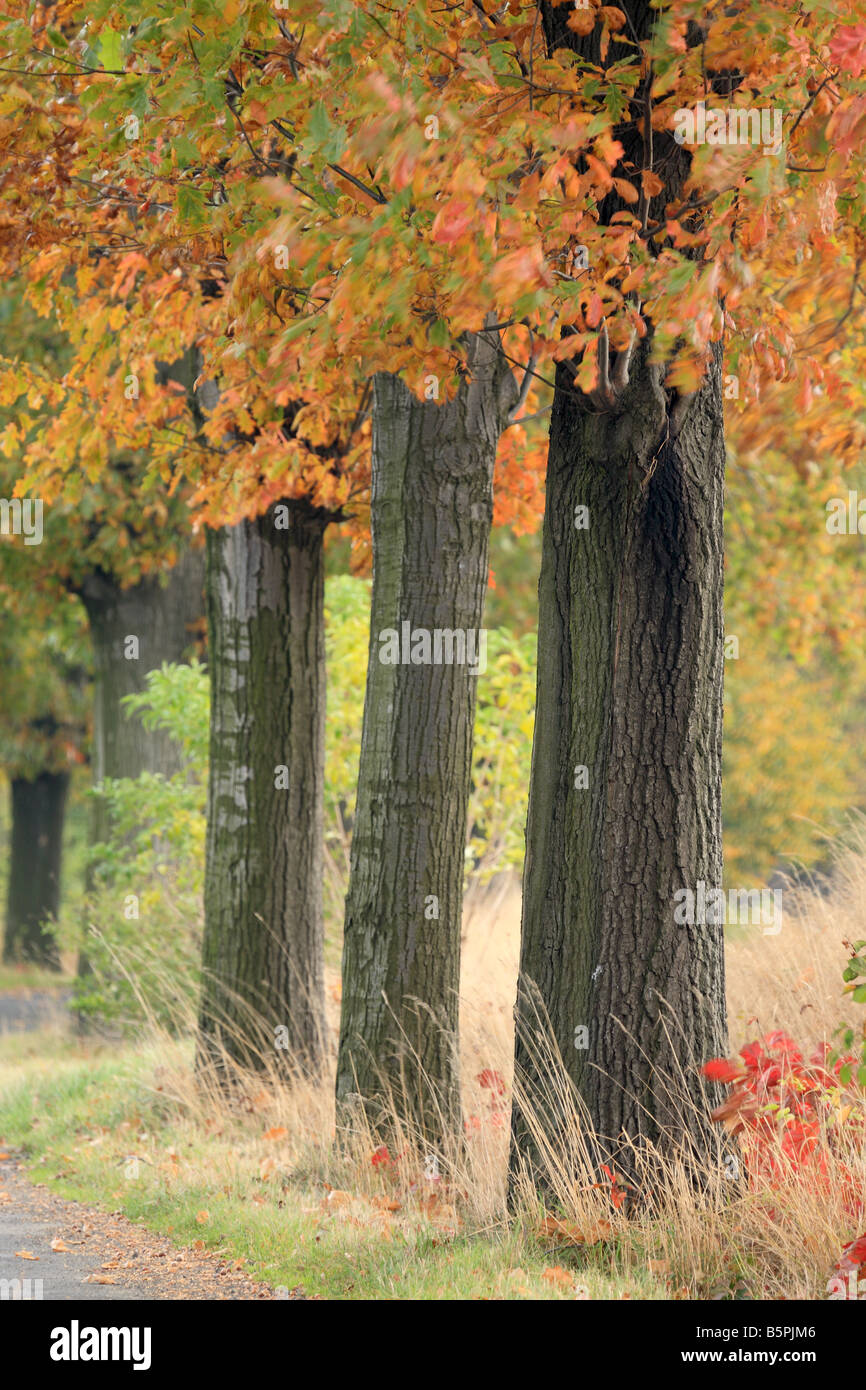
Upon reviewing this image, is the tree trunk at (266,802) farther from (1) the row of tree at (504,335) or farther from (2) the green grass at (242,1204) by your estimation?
(2) the green grass at (242,1204)

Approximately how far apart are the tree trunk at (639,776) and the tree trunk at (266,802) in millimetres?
3629

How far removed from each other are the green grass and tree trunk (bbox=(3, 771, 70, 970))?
1387cm

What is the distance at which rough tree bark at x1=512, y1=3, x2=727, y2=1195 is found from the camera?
6.02m

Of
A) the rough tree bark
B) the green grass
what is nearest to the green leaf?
the rough tree bark

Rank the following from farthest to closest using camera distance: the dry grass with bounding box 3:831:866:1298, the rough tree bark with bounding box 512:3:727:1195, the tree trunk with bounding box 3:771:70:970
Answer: the tree trunk with bounding box 3:771:70:970
the rough tree bark with bounding box 512:3:727:1195
the dry grass with bounding box 3:831:866:1298

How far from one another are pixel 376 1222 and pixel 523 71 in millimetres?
4744

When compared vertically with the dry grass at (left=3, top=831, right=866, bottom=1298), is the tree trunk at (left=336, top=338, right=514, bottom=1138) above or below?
above

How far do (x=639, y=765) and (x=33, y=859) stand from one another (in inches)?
844

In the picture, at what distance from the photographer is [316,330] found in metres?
5.60

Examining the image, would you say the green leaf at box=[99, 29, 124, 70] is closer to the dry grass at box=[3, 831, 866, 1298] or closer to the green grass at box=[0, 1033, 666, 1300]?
the dry grass at box=[3, 831, 866, 1298]

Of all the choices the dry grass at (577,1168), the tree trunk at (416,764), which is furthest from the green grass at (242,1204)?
the tree trunk at (416,764)

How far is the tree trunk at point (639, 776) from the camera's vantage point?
603 centimetres

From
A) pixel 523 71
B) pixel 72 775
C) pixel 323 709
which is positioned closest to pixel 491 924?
pixel 323 709
